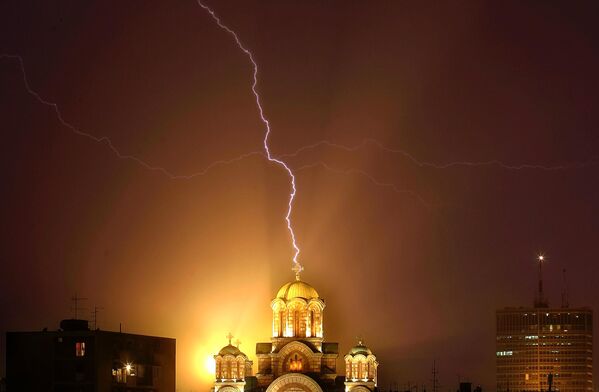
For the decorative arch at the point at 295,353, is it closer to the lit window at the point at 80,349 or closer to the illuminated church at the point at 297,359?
the illuminated church at the point at 297,359

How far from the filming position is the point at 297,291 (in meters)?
70.0

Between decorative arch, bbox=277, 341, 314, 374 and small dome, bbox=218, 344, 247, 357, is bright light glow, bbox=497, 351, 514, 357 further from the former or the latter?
small dome, bbox=218, 344, 247, 357

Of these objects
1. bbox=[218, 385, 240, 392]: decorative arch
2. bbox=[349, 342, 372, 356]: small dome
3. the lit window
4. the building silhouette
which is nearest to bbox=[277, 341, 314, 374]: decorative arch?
bbox=[349, 342, 372, 356]: small dome

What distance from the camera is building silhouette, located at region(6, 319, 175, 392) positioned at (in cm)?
6178

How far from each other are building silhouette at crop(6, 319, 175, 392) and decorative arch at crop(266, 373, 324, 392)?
6.98 m

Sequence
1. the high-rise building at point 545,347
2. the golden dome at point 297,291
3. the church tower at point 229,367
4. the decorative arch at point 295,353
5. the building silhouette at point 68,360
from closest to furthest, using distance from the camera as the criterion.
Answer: the building silhouette at point 68,360 < the church tower at point 229,367 < the decorative arch at point 295,353 < the golden dome at point 297,291 < the high-rise building at point 545,347

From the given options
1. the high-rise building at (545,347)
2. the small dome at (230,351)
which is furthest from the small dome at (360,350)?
the high-rise building at (545,347)

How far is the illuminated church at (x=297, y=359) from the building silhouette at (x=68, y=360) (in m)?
6.18

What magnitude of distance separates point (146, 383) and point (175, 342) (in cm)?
317

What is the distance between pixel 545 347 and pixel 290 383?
2774cm

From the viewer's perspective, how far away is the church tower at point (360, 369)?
68.1 meters

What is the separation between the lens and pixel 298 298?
69.5 m

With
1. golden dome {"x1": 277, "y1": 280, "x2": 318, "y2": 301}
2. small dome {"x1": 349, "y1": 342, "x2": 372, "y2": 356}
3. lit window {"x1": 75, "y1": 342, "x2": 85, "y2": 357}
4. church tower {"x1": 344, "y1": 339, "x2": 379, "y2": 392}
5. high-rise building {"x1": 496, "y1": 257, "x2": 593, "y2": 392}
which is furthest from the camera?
high-rise building {"x1": 496, "y1": 257, "x2": 593, "y2": 392}

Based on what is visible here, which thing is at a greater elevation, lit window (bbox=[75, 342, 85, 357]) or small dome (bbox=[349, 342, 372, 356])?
small dome (bbox=[349, 342, 372, 356])
